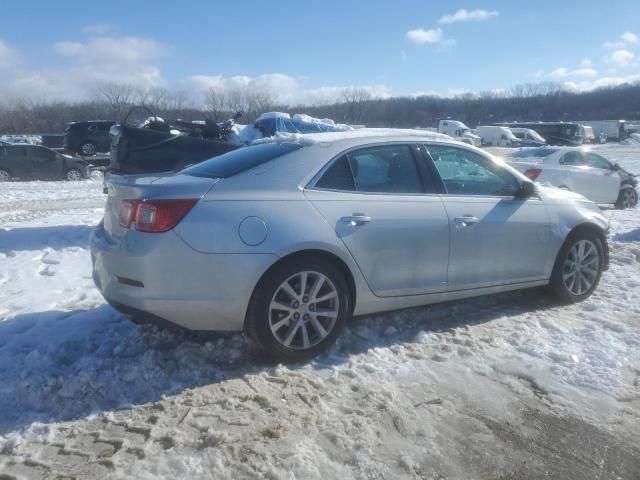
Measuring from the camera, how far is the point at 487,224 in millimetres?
4398

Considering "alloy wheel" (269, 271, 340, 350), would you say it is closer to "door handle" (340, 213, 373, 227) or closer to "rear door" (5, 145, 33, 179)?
"door handle" (340, 213, 373, 227)

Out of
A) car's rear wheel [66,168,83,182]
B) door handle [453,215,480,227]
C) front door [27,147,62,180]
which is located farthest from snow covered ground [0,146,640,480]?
car's rear wheel [66,168,83,182]

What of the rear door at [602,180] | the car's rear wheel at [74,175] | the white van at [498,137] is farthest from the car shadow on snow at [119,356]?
the white van at [498,137]

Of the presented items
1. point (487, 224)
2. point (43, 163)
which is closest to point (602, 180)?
point (487, 224)

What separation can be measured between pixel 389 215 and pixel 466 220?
0.72 metres

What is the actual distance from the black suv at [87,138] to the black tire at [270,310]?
2580 centimetres

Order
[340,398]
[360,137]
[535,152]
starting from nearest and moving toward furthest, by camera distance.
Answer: [340,398] → [360,137] → [535,152]

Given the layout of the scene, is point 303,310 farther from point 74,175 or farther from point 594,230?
point 74,175

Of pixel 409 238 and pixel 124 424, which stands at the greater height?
pixel 409 238

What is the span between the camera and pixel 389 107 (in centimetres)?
10156

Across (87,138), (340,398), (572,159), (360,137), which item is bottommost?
(340,398)

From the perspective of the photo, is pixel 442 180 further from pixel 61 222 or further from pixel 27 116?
pixel 27 116

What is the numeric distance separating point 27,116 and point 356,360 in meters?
81.2

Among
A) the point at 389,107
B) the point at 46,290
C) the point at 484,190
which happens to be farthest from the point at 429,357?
the point at 389,107
